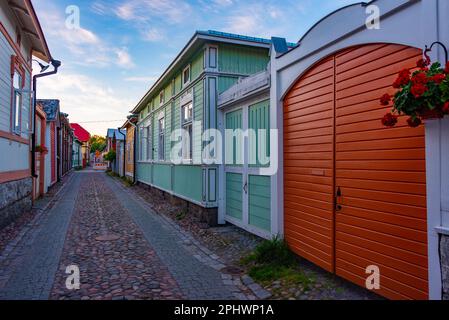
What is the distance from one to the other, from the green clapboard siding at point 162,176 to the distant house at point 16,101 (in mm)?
4162

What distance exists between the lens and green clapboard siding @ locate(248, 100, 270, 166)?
19.3ft

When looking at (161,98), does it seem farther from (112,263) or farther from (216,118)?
(112,263)

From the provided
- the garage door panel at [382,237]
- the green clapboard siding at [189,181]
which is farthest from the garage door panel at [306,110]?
the green clapboard siding at [189,181]

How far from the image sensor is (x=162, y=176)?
41.9 ft

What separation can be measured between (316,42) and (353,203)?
Result: 6.81ft

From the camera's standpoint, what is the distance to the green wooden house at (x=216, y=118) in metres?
6.36

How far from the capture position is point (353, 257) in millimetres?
3762

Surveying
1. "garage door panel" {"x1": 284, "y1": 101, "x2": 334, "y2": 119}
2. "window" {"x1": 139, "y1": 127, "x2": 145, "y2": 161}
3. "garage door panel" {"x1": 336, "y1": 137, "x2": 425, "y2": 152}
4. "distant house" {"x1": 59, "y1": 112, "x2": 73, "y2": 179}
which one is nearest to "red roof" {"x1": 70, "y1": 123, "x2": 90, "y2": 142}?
"distant house" {"x1": 59, "y1": 112, "x2": 73, "y2": 179}

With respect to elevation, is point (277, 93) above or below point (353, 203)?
above

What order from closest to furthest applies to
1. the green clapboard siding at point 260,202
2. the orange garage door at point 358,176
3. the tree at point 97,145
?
the orange garage door at point 358,176 → the green clapboard siding at point 260,202 → the tree at point 97,145

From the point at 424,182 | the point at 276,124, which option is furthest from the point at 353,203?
the point at 276,124

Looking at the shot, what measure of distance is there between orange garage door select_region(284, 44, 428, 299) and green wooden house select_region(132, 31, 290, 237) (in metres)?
1.09

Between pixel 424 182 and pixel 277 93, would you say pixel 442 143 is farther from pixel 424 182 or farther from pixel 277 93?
pixel 277 93

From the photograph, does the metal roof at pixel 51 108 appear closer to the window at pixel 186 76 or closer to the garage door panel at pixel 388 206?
the window at pixel 186 76
